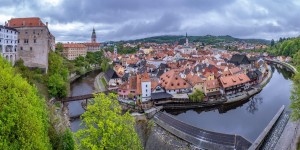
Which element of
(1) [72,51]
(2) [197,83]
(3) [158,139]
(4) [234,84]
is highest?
(1) [72,51]

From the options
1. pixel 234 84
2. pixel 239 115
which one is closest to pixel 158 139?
pixel 239 115

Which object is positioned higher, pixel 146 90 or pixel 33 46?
pixel 33 46

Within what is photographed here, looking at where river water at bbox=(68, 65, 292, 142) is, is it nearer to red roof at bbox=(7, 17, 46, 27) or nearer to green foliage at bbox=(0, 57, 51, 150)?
red roof at bbox=(7, 17, 46, 27)

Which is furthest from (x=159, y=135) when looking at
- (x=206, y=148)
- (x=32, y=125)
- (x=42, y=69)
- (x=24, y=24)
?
(x=24, y=24)

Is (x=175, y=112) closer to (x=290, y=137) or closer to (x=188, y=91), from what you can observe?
(x=188, y=91)

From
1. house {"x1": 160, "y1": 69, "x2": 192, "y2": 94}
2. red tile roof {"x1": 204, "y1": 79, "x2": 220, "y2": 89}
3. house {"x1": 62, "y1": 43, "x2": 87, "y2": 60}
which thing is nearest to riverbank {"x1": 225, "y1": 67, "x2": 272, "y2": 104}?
red tile roof {"x1": 204, "y1": 79, "x2": 220, "y2": 89}

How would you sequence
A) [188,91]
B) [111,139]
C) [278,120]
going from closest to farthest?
[111,139] < [278,120] < [188,91]

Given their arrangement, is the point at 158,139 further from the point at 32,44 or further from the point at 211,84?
the point at 32,44

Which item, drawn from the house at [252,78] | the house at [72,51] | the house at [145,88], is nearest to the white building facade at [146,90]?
the house at [145,88]
